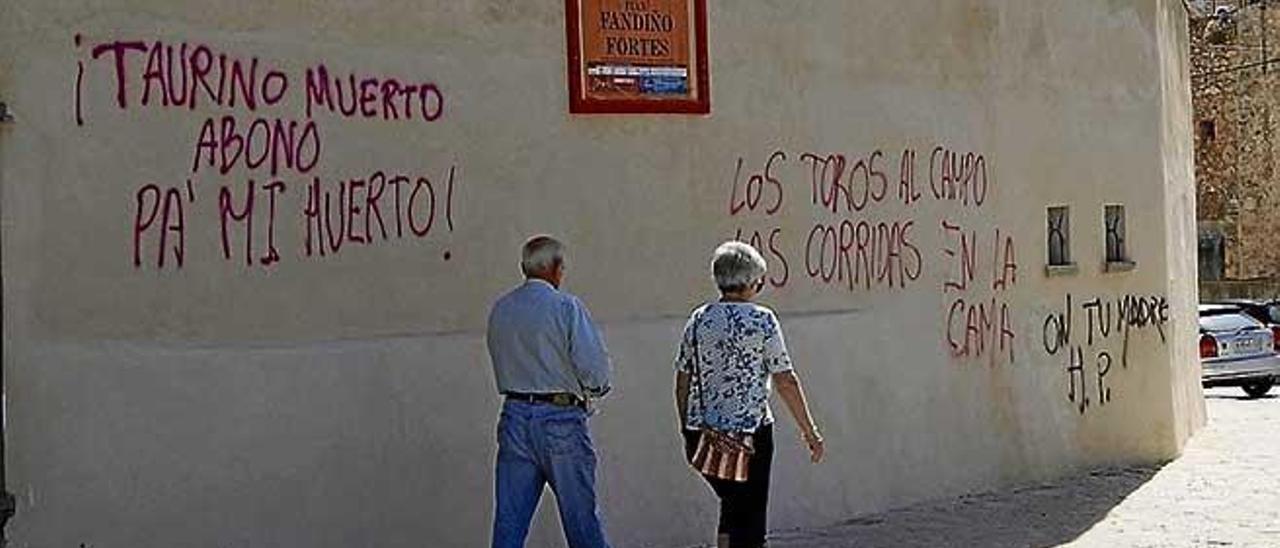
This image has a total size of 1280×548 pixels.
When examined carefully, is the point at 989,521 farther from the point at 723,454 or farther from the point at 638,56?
the point at 723,454

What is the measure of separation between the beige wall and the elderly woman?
153cm

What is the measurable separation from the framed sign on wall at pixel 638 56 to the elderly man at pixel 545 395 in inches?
71.3

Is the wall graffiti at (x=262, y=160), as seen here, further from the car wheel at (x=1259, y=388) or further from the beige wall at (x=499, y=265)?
the car wheel at (x=1259, y=388)

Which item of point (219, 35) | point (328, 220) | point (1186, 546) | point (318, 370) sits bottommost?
point (1186, 546)

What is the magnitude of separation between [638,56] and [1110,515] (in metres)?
4.04

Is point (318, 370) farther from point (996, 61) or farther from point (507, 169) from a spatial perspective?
point (996, 61)

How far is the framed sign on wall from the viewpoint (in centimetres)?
974

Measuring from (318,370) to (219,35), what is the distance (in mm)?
1487

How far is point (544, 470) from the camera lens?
8.12m

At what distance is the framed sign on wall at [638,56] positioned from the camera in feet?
32.0

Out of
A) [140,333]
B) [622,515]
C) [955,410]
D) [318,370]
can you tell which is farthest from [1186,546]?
[140,333]

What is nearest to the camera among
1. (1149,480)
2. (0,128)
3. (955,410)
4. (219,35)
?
(0,128)

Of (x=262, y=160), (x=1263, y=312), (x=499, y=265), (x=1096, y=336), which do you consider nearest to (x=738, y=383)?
(x=499, y=265)

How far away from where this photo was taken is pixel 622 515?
32.3 feet
